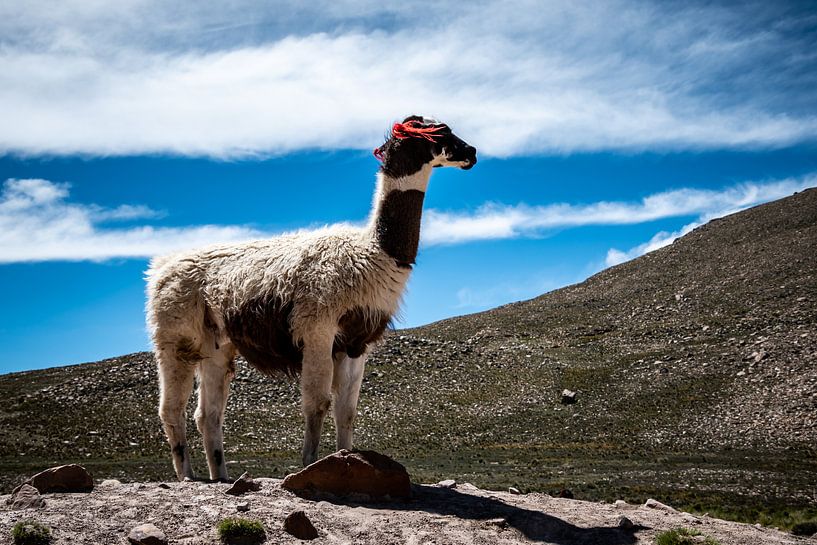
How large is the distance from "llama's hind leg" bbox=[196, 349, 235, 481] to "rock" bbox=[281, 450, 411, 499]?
6.90 feet

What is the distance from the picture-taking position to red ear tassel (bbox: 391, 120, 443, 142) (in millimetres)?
9617

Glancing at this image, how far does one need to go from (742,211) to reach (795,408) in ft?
245

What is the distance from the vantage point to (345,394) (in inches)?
379

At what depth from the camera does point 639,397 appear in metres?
51.1

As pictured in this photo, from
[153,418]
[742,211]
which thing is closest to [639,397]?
[153,418]

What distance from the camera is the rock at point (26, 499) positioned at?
25.7 feet

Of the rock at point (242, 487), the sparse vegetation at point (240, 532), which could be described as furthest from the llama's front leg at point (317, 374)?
the sparse vegetation at point (240, 532)

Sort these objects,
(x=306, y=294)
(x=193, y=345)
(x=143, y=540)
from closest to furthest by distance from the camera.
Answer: (x=143, y=540) < (x=306, y=294) < (x=193, y=345)

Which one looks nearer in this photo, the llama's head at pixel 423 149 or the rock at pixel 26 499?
the rock at pixel 26 499

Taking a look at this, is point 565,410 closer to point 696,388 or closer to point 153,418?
point 696,388

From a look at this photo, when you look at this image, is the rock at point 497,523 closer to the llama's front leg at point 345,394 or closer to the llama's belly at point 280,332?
the llama's front leg at point 345,394

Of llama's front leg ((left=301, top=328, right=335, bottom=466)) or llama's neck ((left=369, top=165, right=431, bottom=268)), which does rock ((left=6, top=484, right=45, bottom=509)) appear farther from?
llama's neck ((left=369, top=165, right=431, bottom=268))

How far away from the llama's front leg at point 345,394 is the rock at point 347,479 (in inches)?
25.0

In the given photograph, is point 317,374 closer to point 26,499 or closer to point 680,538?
point 26,499
